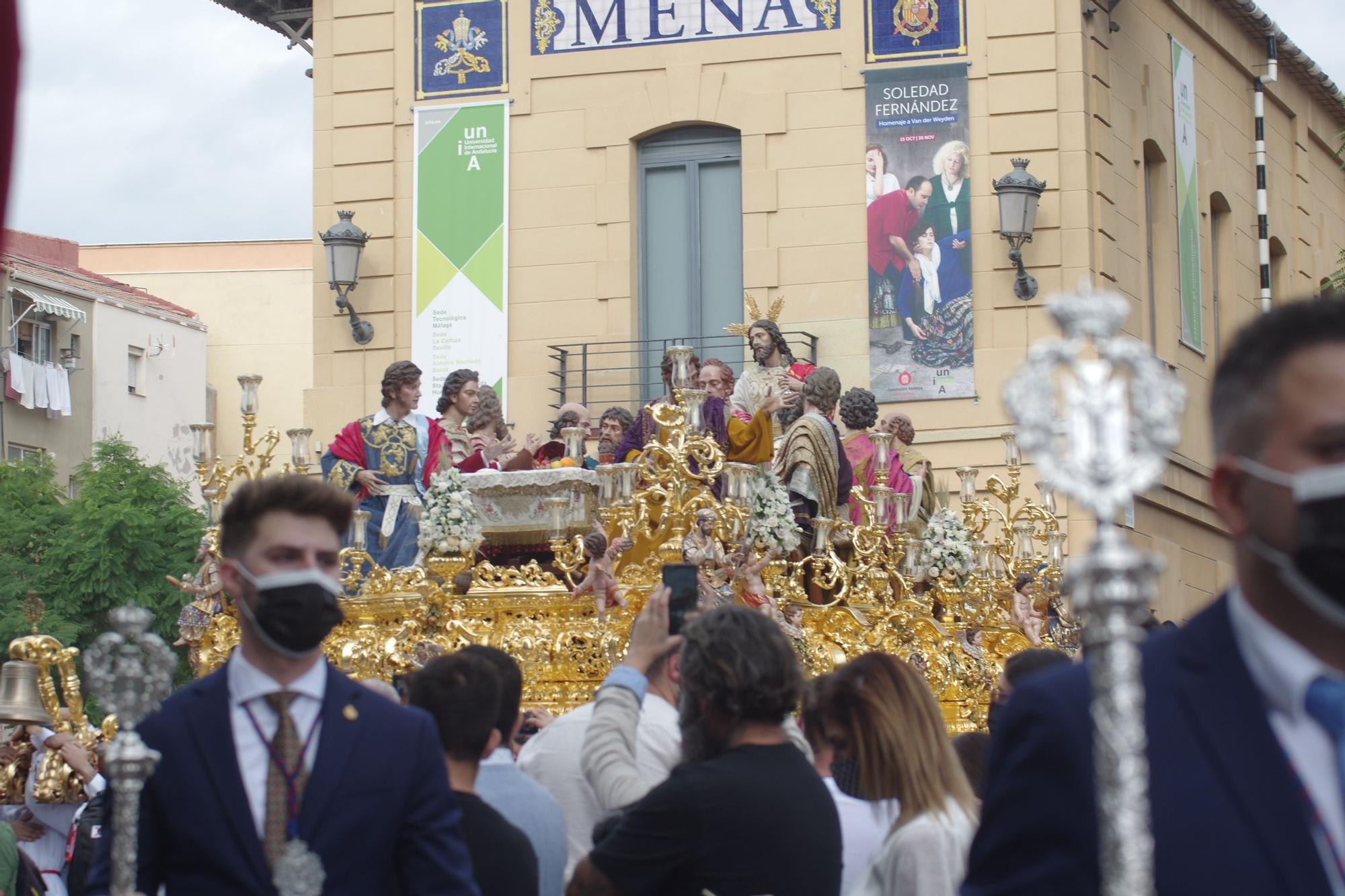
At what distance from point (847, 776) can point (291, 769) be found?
1.97 metres

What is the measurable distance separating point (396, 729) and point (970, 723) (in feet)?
23.2

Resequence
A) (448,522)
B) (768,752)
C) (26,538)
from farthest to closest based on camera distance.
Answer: (26,538) → (448,522) → (768,752)

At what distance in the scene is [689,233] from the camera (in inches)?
799

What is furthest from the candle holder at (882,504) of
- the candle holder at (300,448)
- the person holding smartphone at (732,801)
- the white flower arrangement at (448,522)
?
the person holding smartphone at (732,801)

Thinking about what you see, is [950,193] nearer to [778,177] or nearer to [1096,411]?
[778,177]

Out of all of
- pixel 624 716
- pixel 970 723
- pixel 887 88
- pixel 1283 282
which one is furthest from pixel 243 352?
pixel 624 716

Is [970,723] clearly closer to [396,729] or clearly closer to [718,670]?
[718,670]

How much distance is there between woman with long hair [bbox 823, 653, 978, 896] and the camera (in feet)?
15.0

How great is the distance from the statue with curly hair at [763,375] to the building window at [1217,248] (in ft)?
33.6

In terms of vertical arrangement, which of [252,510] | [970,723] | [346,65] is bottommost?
[970,723]

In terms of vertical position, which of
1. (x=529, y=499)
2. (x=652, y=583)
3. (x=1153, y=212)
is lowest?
(x=652, y=583)

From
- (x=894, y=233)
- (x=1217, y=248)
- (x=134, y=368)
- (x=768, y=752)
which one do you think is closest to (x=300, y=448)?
(x=768, y=752)

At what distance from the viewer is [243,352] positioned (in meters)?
48.2

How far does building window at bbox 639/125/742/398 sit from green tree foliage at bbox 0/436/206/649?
1094 centimetres
